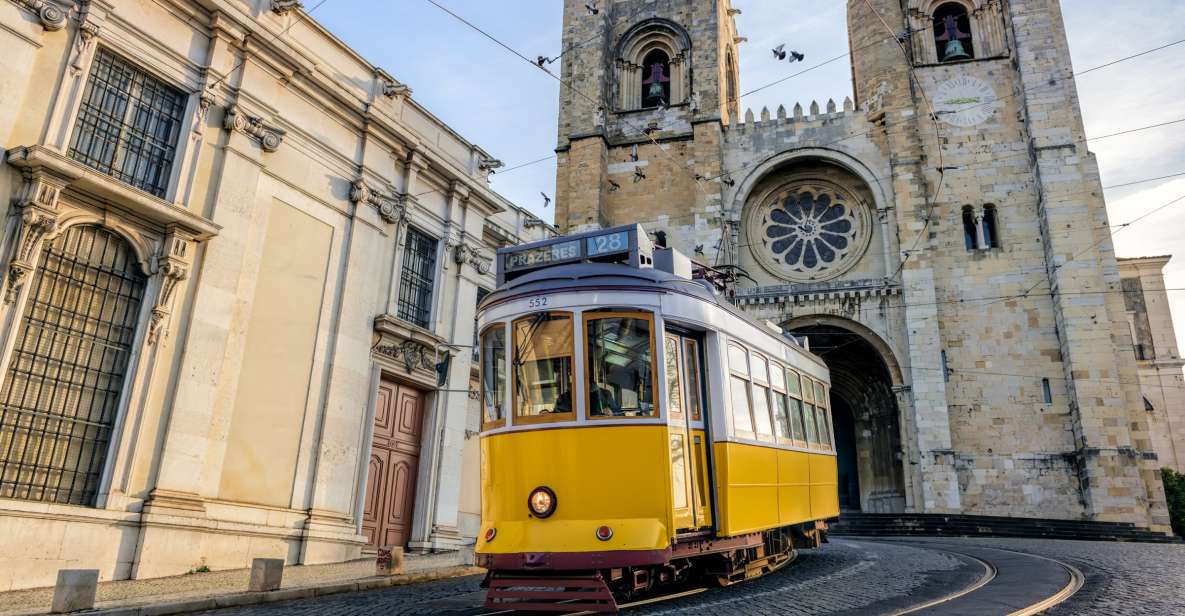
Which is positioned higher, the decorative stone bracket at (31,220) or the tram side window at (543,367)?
Answer: the decorative stone bracket at (31,220)

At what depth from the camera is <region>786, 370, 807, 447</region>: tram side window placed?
7.78 m

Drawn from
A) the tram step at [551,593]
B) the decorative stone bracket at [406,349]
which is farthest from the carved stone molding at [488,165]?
the tram step at [551,593]

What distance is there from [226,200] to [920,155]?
2091cm

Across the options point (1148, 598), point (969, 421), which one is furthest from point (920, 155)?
point (1148, 598)

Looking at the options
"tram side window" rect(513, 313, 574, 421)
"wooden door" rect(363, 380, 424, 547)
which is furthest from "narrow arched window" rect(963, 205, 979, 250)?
"tram side window" rect(513, 313, 574, 421)

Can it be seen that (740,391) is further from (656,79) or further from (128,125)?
(656,79)

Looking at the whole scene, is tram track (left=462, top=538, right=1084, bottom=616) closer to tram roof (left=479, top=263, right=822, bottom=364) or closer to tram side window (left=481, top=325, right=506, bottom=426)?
tram side window (left=481, top=325, right=506, bottom=426)

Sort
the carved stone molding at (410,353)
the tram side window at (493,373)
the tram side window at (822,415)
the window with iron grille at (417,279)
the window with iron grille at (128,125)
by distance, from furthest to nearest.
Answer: the window with iron grille at (417,279)
the carved stone molding at (410,353)
the tram side window at (822,415)
the window with iron grille at (128,125)
the tram side window at (493,373)

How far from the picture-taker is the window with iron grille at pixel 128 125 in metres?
8.41

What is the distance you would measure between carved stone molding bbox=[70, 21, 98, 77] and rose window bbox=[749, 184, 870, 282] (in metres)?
20.7

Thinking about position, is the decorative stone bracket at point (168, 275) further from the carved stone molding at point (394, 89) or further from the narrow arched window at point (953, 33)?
the narrow arched window at point (953, 33)

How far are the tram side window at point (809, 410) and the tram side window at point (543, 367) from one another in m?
3.70

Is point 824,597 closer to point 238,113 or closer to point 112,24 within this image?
point 238,113

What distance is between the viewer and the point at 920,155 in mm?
23016
